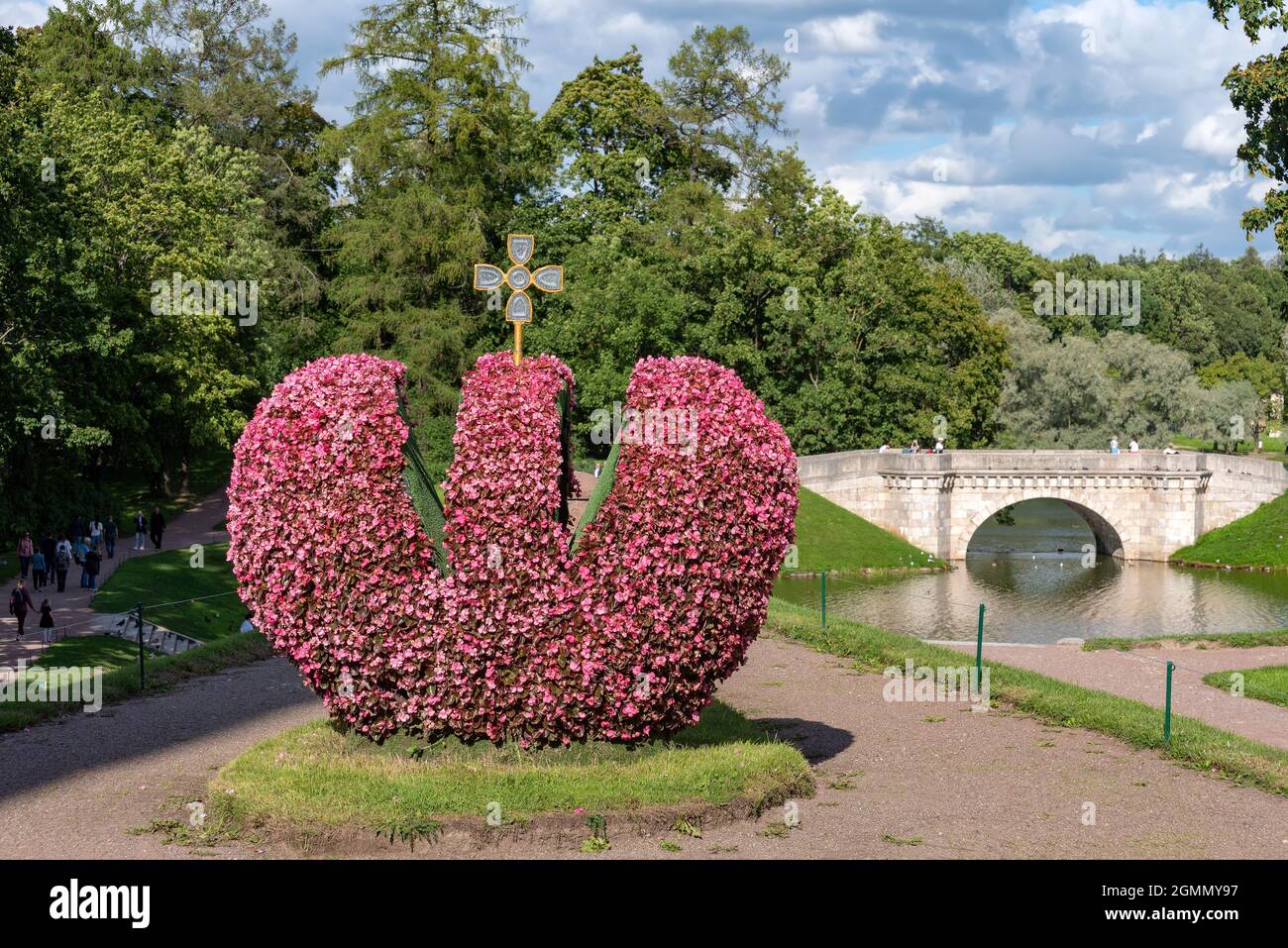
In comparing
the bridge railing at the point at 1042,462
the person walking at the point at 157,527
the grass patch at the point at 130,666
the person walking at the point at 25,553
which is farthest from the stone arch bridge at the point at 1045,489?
the grass patch at the point at 130,666

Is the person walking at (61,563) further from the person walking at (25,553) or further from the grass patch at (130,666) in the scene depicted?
the grass patch at (130,666)

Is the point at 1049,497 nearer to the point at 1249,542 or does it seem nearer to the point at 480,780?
the point at 1249,542

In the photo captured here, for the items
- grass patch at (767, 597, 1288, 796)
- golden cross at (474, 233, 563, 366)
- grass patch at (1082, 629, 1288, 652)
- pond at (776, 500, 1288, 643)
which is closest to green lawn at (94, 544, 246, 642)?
grass patch at (767, 597, 1288, 796)

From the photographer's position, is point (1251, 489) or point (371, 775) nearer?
point (371, 775)

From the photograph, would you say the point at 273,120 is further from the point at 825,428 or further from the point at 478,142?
the point at 825,428

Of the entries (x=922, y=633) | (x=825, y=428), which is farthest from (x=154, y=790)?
(x=825, y=428)

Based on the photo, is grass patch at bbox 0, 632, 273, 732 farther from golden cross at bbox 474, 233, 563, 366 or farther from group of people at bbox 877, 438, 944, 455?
group of people at bbox 877, 438, 944, 455

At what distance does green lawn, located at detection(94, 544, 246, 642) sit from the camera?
33750 mm

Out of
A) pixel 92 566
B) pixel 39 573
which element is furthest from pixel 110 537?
pixel 92 566

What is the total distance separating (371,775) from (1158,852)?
781 centimetres

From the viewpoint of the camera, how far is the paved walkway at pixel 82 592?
29.8 m

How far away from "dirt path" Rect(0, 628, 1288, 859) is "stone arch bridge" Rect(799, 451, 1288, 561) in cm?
3816

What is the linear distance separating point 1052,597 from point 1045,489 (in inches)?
466

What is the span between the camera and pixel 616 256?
205ft
